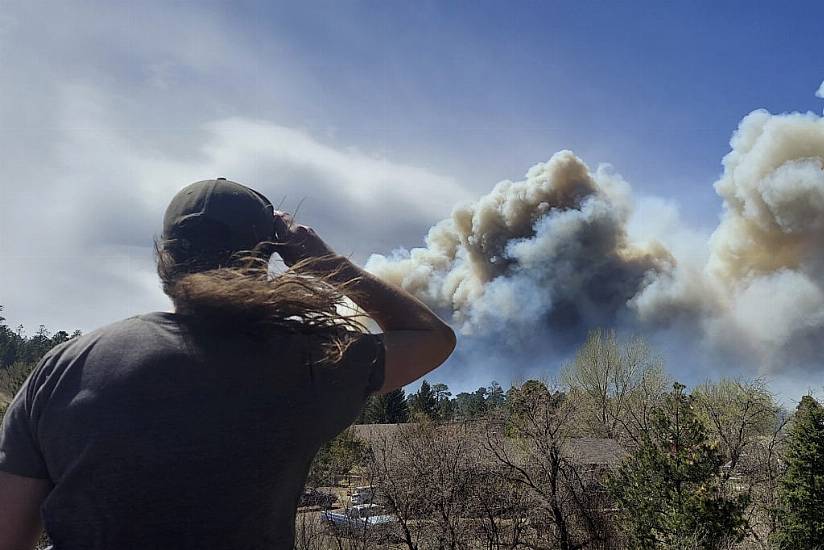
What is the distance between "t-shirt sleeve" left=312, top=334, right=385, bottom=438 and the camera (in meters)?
1.16

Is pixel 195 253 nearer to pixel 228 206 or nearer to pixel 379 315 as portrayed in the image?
pixel 228 206

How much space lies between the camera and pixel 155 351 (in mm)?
1052

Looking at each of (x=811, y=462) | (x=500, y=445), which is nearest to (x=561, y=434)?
(x=500, y=445)

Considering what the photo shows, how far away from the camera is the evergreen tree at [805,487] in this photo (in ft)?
40.2

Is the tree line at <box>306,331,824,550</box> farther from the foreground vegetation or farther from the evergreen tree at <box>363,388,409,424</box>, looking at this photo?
the evergreen tree at <box>363,388,409,424</box>

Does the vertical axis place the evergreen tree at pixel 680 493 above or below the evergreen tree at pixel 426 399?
below

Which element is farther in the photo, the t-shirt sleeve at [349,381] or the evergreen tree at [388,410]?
the evergreen tree at [388,410]

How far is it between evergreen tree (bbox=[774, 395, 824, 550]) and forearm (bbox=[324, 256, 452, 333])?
13.8 metres

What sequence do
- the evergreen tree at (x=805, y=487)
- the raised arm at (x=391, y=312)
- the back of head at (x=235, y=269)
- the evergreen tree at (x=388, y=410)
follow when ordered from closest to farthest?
the back of head at (x=235, y=269)
the raised arm at (x=391, y=312)
the evergreen tree at (x=805, y=487)
the evergreen tree at (x=388, y=410)

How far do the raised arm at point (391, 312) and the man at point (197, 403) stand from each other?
0.18 ft

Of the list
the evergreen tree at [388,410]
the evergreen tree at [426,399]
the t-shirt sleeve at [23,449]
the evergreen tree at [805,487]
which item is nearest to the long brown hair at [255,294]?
the t-shirt sleeve at [23,449]

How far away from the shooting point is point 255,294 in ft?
3.65

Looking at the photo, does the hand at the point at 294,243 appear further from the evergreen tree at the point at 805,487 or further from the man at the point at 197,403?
the evergreen tree at the point at 805,487

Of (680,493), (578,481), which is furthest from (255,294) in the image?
(578,481)
